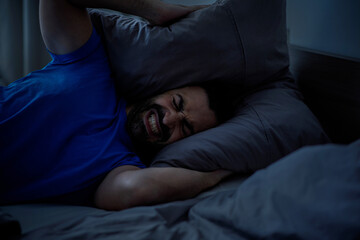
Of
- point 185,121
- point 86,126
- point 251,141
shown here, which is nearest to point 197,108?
point 185,121

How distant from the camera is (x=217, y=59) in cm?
117

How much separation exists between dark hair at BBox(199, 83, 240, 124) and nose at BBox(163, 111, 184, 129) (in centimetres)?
13

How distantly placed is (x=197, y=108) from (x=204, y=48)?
0.23m

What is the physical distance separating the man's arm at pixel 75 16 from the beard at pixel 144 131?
0.32 meters

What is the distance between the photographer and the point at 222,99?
122 cm

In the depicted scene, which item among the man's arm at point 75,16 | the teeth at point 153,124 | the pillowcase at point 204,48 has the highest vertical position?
the man's arm at point 75,16

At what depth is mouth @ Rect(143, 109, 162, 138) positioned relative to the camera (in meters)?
1.20

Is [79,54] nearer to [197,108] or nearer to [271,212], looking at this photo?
[197,108]

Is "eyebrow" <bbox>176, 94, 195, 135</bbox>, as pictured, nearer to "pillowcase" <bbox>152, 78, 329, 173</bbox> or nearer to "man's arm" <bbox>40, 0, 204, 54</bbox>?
"pillowcase" <bbox>152, 78, 329, 173</bbox>

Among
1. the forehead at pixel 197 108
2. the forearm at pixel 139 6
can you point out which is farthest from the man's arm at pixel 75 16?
the forehead at pixel 197 108

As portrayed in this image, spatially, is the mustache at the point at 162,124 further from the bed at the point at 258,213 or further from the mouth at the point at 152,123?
the bed at the point at 258,213

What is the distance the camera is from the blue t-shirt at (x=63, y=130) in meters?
0.98

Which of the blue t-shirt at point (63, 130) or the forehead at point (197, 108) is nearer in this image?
the blue t-shirt at point (63, 130)

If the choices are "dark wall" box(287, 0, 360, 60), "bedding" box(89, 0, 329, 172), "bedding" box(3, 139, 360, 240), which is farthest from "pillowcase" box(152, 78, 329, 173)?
"dark wall" box(287, 0, 360, 60)
